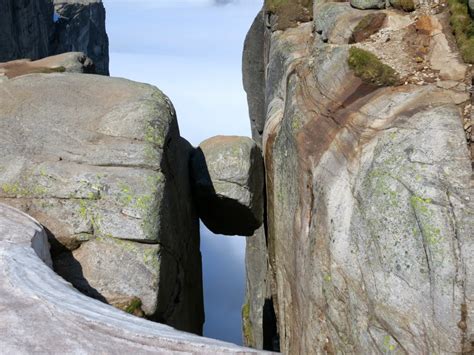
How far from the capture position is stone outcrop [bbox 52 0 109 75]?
92.2 m

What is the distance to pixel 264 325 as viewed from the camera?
2850 cm

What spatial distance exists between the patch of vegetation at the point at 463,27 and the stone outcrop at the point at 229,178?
25.5 ft

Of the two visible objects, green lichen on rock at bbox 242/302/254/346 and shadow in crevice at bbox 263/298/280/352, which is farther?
green lichen on rock at bbox 242/302/254/346

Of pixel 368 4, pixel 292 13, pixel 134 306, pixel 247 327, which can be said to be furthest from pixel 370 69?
pixel 247 327

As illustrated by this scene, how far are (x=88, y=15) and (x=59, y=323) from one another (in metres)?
96.6

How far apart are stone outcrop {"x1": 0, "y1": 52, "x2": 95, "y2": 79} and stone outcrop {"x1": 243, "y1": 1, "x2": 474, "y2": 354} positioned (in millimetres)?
8496

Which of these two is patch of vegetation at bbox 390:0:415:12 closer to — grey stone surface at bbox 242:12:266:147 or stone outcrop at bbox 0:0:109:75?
grey stone surface at bbox 242:12:266:147

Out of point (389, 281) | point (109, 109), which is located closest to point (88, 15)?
point (109, 109)

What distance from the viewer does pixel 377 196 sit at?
461 inches

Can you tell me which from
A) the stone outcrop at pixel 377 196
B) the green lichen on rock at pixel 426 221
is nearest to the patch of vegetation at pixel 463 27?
the stone outcrop at pixel 377 196

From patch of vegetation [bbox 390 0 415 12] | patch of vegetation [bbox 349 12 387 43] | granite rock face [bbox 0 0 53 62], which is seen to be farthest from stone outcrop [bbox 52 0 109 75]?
patch of vegetation [bbox 349 12 387 43]

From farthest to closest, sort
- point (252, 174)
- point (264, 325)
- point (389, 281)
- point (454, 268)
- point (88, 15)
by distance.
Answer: point (88, 15) → point (264, 325) → point (252, 174) → point (389, 281) → point (454, 268)

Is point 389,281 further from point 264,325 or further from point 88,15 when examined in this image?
point 88,15

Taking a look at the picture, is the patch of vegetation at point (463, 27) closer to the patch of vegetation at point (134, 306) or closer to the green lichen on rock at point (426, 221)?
the green lichen on rock at point (426, 221)
